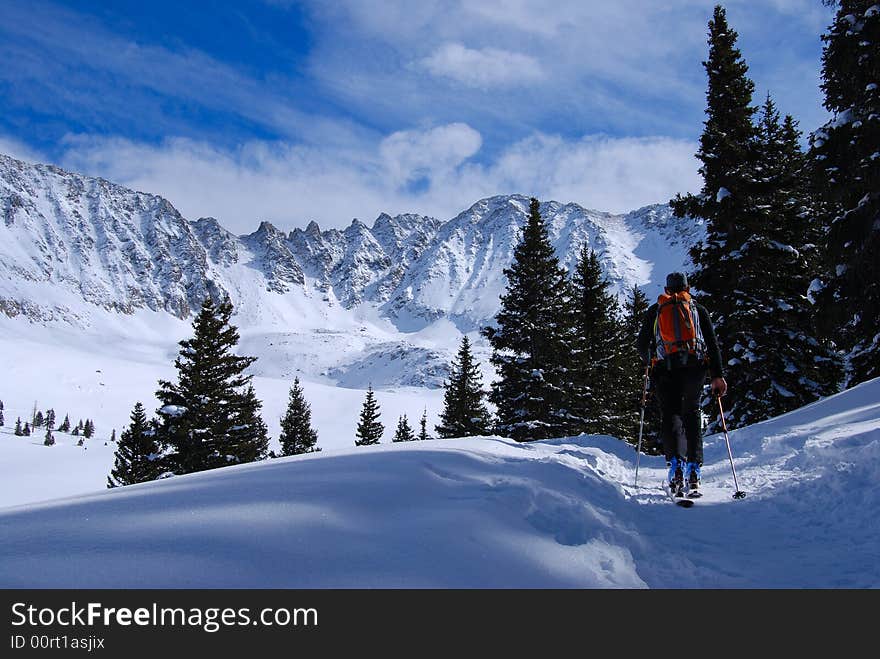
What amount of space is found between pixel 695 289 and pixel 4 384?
247583 mm

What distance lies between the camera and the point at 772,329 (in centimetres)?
1521

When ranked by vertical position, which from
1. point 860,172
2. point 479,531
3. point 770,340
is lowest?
point 479,531

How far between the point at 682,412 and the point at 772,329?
1117 cm

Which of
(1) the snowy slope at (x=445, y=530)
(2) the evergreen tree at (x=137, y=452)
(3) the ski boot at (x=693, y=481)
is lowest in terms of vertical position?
(1) the snowy slope at (x=445, y=530)

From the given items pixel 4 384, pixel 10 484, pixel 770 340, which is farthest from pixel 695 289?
pixel 4 384

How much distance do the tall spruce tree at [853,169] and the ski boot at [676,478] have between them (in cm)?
866

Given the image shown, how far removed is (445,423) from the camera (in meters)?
33.3

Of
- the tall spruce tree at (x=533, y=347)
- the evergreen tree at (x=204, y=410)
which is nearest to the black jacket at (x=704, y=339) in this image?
the tall spruce tree at (x=533, y=347)

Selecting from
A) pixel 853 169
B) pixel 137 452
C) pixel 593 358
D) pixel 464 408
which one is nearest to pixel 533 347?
pixel 593 358

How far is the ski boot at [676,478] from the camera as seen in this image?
5.98m

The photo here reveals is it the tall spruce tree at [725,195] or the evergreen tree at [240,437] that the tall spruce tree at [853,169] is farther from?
the evergreen tree at [240,437]

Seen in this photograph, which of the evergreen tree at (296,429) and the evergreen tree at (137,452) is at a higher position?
the evergreen tree at (296,429)
